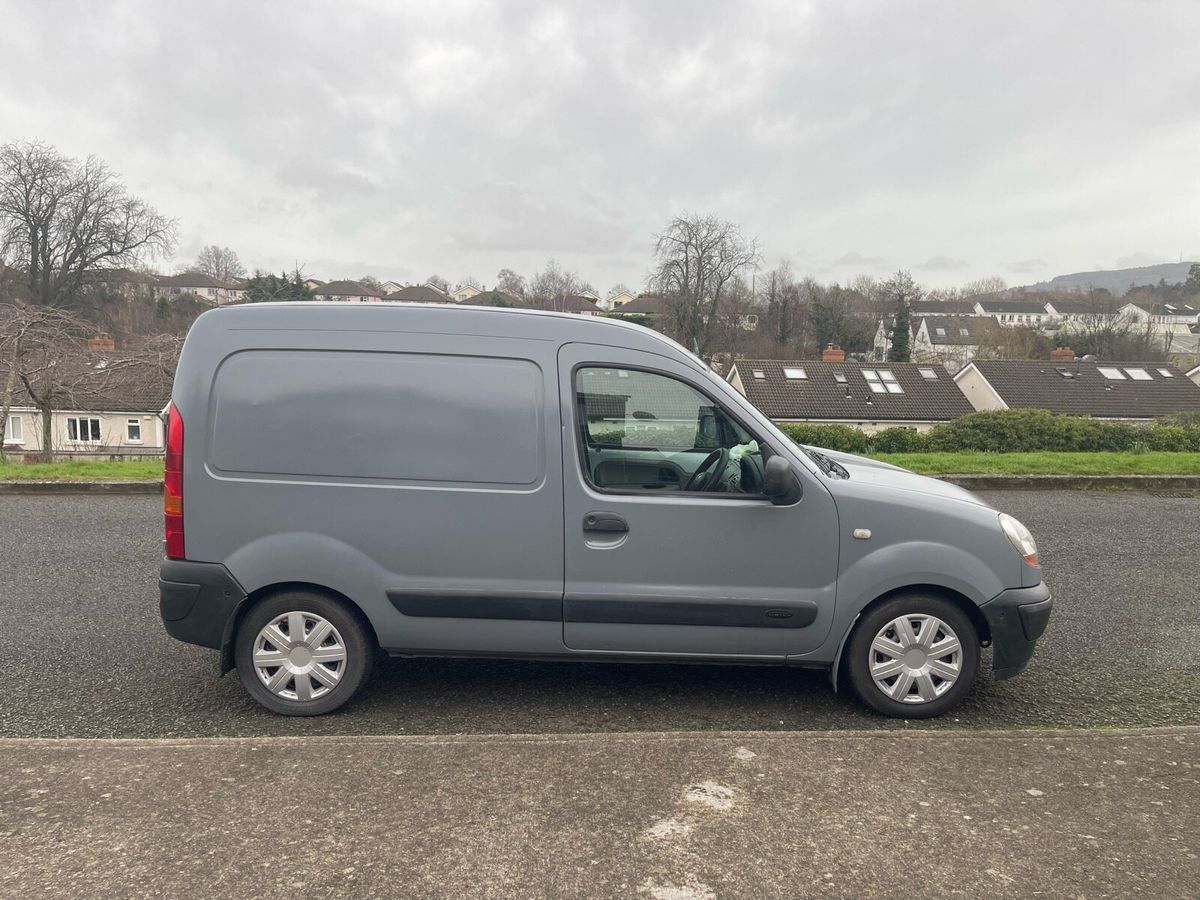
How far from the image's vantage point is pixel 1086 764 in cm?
345

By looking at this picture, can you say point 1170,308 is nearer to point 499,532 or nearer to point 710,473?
point 710,473

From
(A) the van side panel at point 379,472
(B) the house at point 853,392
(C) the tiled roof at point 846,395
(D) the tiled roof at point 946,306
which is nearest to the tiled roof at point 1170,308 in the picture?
(D) the tiled roof at point 946,306

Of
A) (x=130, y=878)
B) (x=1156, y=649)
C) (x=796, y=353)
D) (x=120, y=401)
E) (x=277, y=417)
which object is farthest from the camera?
(x=796, y=353)

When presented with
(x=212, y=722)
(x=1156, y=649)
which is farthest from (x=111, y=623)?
(x=1156, y=649)

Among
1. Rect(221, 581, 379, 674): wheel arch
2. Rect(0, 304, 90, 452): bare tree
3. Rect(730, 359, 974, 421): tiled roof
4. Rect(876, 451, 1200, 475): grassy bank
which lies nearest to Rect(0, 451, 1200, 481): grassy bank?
Rect(876, 451, 1200, 475): grassy bank

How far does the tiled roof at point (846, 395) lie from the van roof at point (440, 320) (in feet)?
112

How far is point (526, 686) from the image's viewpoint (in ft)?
15.0

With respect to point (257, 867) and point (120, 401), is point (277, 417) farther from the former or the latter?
point (120, 401)

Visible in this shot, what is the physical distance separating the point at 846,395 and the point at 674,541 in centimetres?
3761

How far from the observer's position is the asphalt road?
161 inches

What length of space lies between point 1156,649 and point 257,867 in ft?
17.2

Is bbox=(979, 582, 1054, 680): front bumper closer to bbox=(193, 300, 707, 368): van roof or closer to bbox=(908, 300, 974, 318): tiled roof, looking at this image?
bbox=(193, 300, 707, 368): van roof

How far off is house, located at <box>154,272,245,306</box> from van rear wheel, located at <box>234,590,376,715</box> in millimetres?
54204

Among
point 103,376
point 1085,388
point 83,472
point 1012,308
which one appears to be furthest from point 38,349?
point 1012,308
